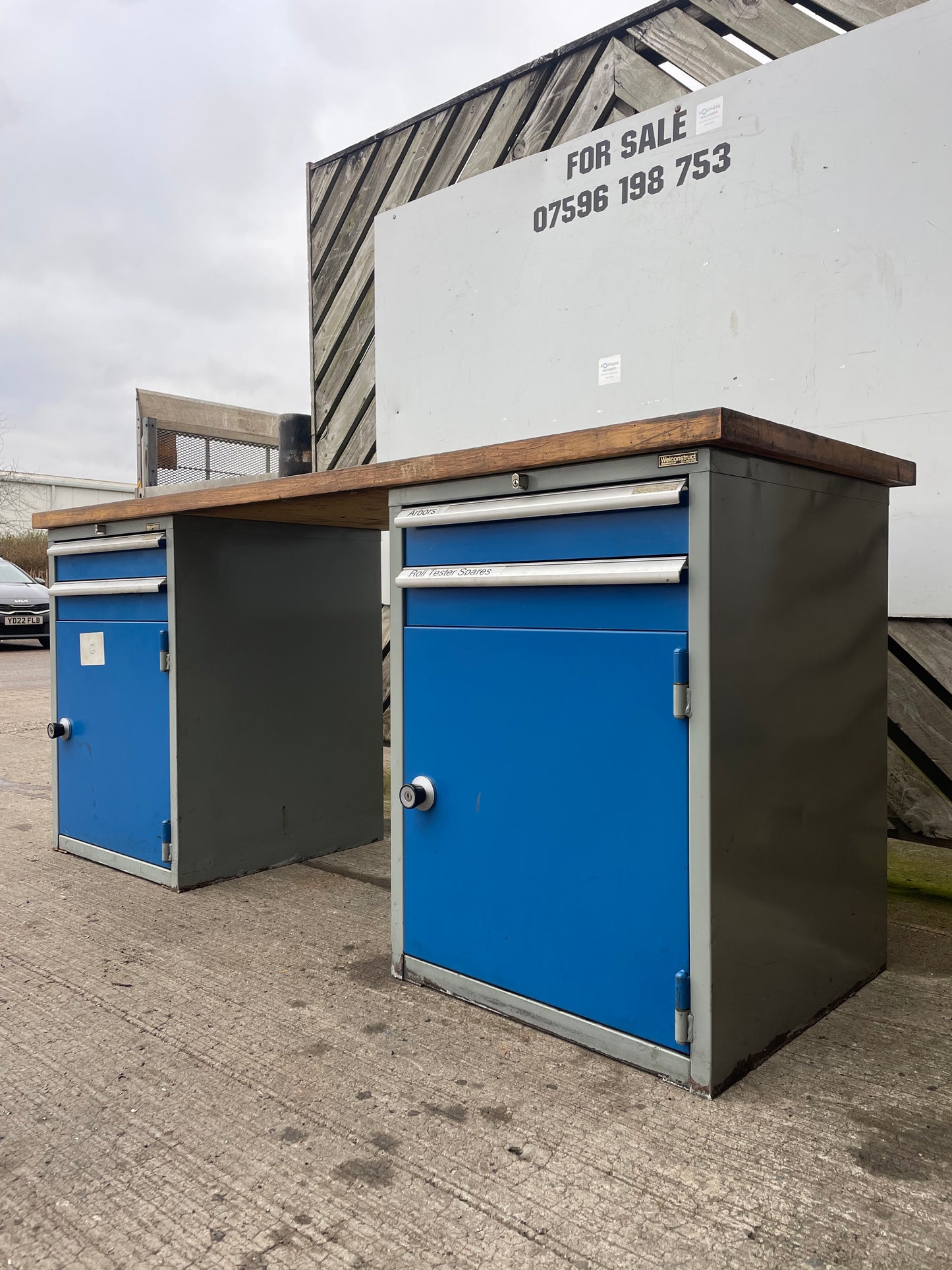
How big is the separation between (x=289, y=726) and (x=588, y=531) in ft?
6.08

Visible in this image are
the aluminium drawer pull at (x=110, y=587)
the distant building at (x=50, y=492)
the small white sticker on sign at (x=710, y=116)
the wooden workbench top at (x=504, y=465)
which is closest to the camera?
the wooden workbench top at (x=504, y=465)

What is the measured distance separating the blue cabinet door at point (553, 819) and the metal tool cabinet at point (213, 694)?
1128 mm

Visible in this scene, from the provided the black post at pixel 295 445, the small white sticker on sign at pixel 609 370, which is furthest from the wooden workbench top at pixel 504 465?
the small white sticker on sign at pixel 609 370

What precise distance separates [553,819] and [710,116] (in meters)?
3.11

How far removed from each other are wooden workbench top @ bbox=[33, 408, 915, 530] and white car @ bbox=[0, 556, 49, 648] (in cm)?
1002

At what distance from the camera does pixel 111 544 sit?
3.30 metres

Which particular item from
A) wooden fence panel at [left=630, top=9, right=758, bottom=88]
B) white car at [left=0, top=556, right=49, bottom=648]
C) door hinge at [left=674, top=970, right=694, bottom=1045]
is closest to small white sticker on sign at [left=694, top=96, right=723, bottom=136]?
wooden fence panel at [left=630, top=9, right=758, bottom=88]

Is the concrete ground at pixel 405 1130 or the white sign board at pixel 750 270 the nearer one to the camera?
the concrete ground at pixel 405 1130

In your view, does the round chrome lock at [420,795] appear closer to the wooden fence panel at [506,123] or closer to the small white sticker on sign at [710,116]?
the small white sticker on sign at [710,116]

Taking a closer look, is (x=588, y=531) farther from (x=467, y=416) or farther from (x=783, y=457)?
(x=467, y=416)

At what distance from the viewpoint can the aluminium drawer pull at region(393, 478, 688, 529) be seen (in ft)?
5.90

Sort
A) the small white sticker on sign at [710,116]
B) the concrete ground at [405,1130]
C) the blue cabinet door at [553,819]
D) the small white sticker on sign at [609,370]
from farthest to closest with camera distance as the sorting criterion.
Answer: the small white sticker on sign at [609,370] → the small white sticker on sign at [710,116] → the blue cabinet door at [553,819] → the concrete ground at [405,1130]

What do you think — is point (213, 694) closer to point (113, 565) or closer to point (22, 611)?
point (113, 565)

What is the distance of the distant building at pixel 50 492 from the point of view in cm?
2950
